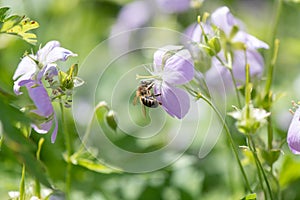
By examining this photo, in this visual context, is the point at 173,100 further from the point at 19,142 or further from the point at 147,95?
the point at 19,142

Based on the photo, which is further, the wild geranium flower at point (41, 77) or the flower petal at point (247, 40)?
the flower petal at point (247, 40)

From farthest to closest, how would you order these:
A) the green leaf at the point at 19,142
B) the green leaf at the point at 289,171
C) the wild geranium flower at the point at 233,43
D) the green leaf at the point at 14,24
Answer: the green leaf at the point at 289,171 < the wild geranium flower at the point at 233,43 < the green leaf at the point at 14,24 < the green leaf at the point at 19,142

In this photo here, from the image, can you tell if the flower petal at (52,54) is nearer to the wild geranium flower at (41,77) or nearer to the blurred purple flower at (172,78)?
the wild geranium flower at (41,77)

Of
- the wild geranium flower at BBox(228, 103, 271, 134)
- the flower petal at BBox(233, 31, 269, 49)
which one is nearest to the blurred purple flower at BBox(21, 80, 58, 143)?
the wild geranium flower at BBox(228, 103, 271, 134)

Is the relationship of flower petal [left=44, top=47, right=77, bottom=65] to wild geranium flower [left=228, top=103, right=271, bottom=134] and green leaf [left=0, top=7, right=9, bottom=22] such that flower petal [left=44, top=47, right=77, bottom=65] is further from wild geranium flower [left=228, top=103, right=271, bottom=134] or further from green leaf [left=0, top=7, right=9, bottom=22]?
wild geranium flower [left=228, top=103, right=271, bottom=134]

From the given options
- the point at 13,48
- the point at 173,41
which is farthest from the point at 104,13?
the point at 13,48

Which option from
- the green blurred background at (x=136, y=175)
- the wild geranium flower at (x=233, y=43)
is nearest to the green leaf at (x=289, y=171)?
the green blurred background at (x=136, y=175)
